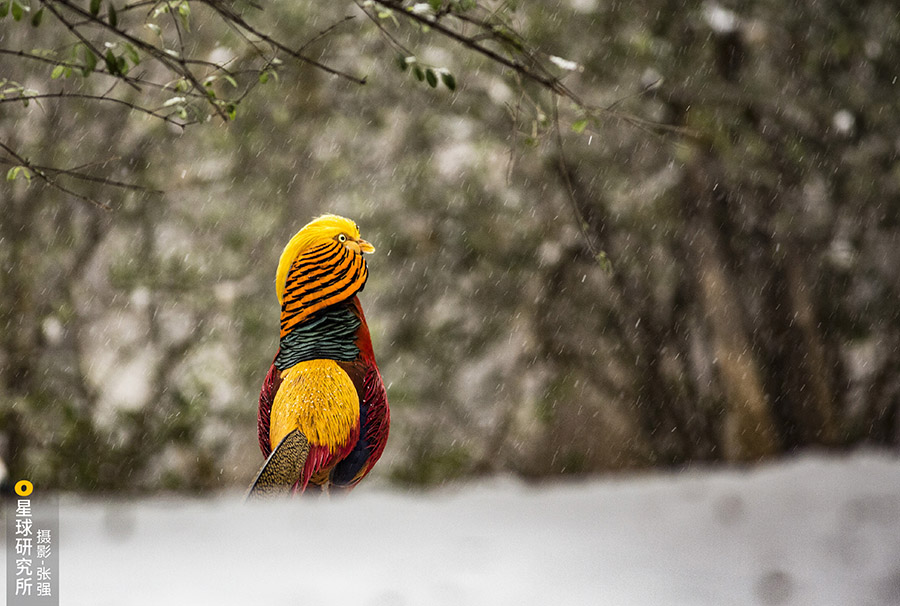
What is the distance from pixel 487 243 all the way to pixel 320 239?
2698mm

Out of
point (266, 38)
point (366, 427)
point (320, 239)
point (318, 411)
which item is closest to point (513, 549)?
point (366, 427)

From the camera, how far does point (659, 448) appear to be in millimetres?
4523

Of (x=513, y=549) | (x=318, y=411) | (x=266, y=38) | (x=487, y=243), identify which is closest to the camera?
(x=266, y=38)

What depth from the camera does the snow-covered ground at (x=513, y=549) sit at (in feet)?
6.21

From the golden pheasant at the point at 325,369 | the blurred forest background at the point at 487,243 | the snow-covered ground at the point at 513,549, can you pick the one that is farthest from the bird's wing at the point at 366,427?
the blurred forest background at the point at 487,243

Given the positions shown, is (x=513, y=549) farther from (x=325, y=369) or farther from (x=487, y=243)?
(x=487, y=243)

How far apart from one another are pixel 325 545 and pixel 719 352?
2.67 metres

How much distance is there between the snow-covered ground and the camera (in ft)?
6.21

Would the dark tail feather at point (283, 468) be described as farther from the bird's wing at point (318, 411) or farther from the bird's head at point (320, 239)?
the bird's head at point (320, 239)

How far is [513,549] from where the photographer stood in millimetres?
2225

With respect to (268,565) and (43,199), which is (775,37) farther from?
(43,199)

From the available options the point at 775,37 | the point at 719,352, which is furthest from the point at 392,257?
the point at 775,37

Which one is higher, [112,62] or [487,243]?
[112,62]

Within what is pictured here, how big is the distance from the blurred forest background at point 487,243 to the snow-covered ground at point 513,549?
1.34 metres
